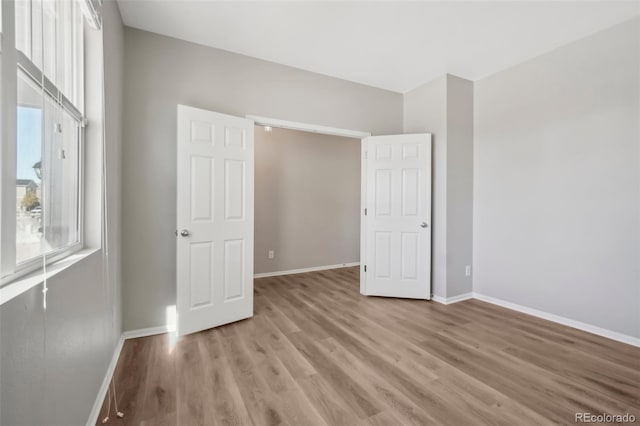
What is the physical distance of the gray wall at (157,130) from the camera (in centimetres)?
250

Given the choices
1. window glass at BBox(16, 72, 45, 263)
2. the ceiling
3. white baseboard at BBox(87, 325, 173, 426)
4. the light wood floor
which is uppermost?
the ceiling

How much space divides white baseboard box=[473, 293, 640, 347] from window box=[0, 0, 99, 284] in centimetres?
404

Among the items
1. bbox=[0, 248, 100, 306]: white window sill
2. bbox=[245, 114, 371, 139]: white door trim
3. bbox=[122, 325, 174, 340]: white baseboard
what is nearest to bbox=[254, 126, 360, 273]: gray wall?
bbox=[245, 114, 371, 139]: white door trim

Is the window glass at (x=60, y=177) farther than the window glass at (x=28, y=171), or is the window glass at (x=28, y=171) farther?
the window glass at (x=60, y=177)

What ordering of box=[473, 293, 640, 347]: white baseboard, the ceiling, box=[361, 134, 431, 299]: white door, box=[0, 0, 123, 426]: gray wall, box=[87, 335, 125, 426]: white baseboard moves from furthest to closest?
box=[361, 134, 431, 299]: white door < box=[473, 293, 640, 347]: white baseboard < the ceiling < box=[87, 335, 125, 426]: white baseboard < box=[0, 0, 123, 426]: gray wall

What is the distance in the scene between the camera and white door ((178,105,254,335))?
253cm

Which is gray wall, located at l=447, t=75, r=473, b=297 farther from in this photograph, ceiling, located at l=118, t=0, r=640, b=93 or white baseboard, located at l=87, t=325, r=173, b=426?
white baseboard, located at l=87, t=325, r=173, b=426

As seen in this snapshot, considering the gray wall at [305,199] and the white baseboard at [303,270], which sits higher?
the gray wall at [305,199]

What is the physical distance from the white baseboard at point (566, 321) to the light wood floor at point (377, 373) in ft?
0.31

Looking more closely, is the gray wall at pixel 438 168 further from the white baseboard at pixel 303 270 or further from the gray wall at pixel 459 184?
the white baseboard at pixel 303 270

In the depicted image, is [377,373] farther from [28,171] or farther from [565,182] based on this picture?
[565,182]

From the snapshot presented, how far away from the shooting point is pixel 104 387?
68.4 inches

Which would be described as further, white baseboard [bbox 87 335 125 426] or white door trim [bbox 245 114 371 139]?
white door trim [bbox 245 114 371 139]

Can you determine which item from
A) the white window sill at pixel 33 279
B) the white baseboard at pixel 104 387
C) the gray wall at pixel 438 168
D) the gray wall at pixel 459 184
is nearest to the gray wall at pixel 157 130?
the white baseboard at pixel 104 387
